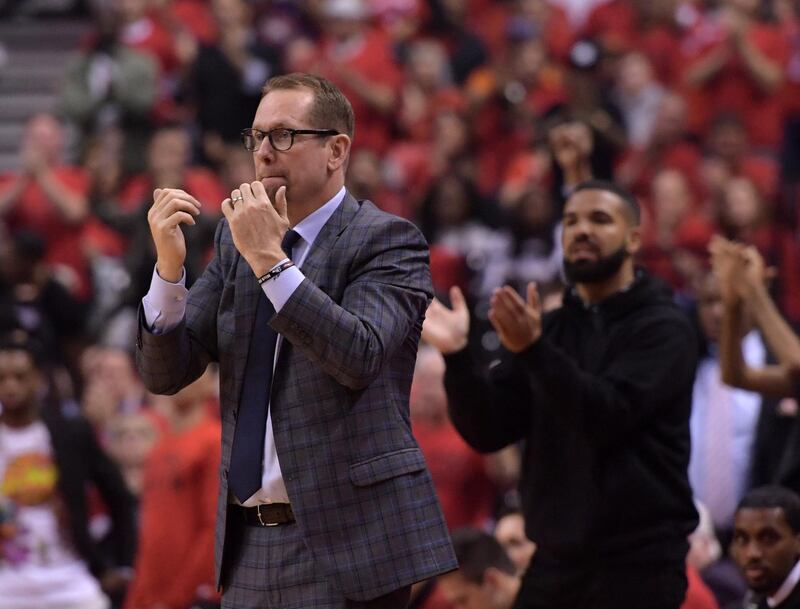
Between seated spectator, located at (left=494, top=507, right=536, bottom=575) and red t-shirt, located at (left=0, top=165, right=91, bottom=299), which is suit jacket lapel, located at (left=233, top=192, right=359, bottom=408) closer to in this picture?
seated spectator, located at (left=494, top=507, right=536, bottom=575)

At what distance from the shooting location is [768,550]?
17.9 ft

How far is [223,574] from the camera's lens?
4.02 m

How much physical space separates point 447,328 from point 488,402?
0.28 metres

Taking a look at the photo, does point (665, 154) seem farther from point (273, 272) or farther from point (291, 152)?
point (273, 272)

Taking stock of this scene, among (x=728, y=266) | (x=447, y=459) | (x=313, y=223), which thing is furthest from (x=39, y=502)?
(x=313, y=223)

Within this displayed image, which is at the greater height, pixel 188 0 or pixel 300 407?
pixel 188 0

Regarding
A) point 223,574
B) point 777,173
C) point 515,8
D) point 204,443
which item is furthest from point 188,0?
point 223,574

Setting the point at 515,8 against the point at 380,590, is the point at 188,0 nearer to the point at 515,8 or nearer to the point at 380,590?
the point at 515,8

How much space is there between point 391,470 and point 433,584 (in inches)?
118

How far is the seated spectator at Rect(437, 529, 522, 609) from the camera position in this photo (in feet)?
20.2

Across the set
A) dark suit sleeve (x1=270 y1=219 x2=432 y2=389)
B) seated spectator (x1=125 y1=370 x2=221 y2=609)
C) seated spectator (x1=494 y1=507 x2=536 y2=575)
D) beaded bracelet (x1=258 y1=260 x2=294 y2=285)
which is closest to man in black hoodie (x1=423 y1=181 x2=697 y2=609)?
dark suit sleeve (x1=270 y1=219 x2=432 y2=389)

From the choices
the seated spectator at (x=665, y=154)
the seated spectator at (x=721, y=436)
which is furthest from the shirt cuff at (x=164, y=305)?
the seated spectator at (x=665, y=154)

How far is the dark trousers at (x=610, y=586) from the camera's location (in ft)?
16.3

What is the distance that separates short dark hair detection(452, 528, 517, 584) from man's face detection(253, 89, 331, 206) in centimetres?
257
